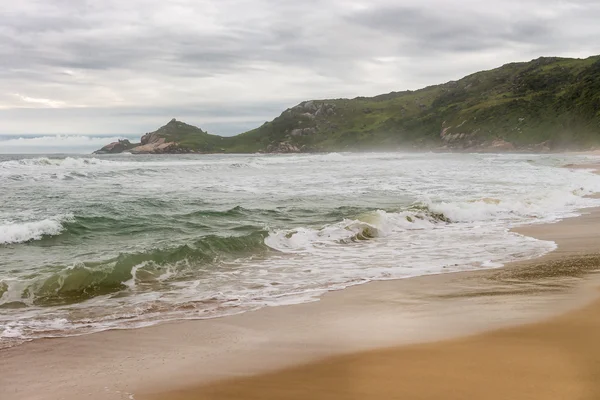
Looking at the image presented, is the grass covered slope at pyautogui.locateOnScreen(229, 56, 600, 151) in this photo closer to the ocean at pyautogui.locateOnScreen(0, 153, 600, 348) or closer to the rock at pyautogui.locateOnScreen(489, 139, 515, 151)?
the rock at pyautogui.locateOnScreen(489, 139, 515, 151)

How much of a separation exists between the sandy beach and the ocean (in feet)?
2.93

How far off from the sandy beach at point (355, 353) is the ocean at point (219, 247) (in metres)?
0.89

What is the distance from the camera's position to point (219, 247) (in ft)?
38.5

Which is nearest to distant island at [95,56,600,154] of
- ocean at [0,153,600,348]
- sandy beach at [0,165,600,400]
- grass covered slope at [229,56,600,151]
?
grass covered slope at [229,56,600,151]

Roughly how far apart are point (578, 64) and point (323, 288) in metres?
163

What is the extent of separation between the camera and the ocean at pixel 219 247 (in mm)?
7766

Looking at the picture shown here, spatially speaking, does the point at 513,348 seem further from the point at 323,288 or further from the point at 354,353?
the point at 323,288

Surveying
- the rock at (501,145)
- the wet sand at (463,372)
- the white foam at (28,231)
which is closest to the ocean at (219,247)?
the white foam at (28,231)

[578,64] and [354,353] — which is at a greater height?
[578,64]

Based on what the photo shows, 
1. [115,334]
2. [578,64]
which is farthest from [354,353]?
[578,64]

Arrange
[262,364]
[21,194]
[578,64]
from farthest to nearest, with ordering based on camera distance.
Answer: [578,64]
[21,194]
[262,364]

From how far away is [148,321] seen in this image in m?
6.73

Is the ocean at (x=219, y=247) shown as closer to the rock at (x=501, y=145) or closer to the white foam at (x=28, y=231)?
the white foam at (x=28, y=231)

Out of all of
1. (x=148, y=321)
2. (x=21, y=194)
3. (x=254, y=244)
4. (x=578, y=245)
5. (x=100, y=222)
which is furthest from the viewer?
(x=21, y=194)
